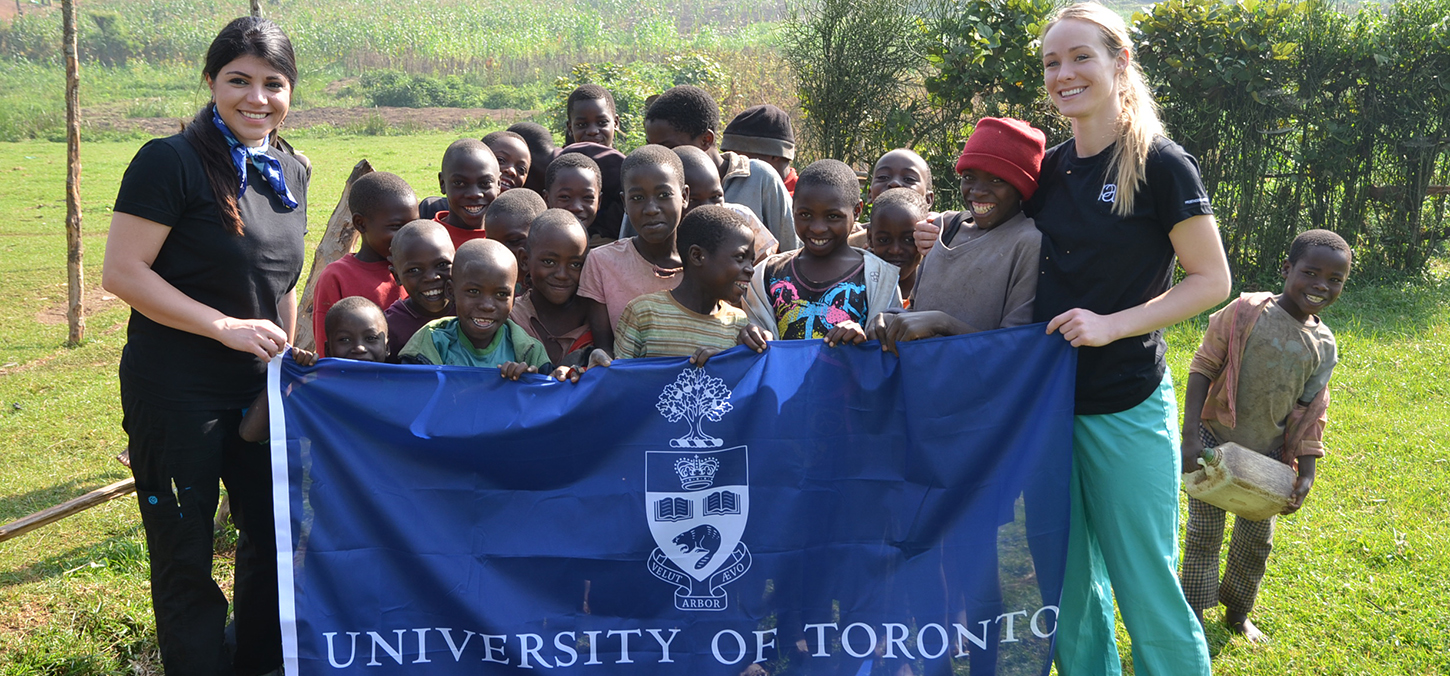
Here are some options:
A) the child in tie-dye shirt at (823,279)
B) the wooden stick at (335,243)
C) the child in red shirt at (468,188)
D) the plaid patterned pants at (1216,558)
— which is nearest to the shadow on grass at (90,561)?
the wooden stick at (335,243)

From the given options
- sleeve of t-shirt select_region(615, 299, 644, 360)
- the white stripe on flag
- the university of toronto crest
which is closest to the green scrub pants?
the university of toronto crest

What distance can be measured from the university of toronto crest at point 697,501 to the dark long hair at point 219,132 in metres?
1.54

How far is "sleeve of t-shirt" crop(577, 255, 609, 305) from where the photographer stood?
3.71m

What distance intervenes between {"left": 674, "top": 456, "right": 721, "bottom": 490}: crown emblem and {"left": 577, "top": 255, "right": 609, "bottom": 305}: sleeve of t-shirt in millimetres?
821

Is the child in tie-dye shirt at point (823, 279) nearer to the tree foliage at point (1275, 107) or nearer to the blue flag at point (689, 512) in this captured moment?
the blue flag at point (689, 512)

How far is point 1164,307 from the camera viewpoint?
2.89 m

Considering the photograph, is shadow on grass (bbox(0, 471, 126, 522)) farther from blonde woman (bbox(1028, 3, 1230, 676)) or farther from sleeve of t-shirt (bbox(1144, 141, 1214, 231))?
sleeve of t-shirt (bbox(1144, 141, 1214, 231))

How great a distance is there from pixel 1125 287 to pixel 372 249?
2944 millimetres

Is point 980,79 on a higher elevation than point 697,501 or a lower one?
higher

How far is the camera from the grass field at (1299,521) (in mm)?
3893

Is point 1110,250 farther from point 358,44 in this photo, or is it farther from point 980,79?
point 358,44

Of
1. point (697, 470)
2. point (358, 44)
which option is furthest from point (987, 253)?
point (358, 44)

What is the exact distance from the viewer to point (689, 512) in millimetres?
3168

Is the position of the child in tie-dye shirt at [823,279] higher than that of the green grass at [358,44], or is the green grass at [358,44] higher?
the green grass at [358,44]
